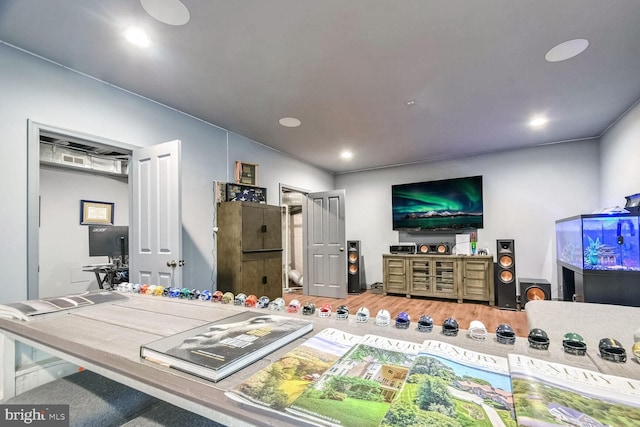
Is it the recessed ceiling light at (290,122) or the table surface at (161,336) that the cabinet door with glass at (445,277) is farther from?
the table surface at (161,336)

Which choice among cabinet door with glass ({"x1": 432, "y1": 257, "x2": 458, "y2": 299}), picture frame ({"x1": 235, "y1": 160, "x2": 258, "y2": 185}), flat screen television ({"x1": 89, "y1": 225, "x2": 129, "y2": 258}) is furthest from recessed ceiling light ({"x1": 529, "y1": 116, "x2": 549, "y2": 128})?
flat screen television ({"x1": 89, "y1": 225, "x2": 129, "y2": 258})

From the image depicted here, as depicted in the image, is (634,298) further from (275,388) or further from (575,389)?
(275,388)

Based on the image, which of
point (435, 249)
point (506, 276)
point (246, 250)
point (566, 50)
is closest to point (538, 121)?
point (566, 50)

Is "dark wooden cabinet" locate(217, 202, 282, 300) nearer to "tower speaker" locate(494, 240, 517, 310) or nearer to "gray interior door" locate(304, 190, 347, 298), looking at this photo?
"gray interior door" locate(304, 190, 347, 298)

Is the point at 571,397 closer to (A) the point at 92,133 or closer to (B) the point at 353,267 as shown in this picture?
(A) the point at 92,133

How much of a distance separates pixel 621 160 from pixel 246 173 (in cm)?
459

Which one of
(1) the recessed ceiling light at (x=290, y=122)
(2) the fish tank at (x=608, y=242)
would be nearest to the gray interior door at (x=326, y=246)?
(1) the recessed ceiling light at (x=290, y=122)

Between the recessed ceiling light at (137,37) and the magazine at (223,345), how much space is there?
2.07 m

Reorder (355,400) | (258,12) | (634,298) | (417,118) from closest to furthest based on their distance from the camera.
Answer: (355,400), (258,12), (634,298), (417,118)

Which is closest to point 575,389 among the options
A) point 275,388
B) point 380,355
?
point 380,355

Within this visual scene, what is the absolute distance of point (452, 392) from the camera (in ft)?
1.67

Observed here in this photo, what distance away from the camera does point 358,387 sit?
0.54 meters

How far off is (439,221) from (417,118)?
2.42 m

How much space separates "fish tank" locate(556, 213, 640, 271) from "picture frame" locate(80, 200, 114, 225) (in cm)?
687
